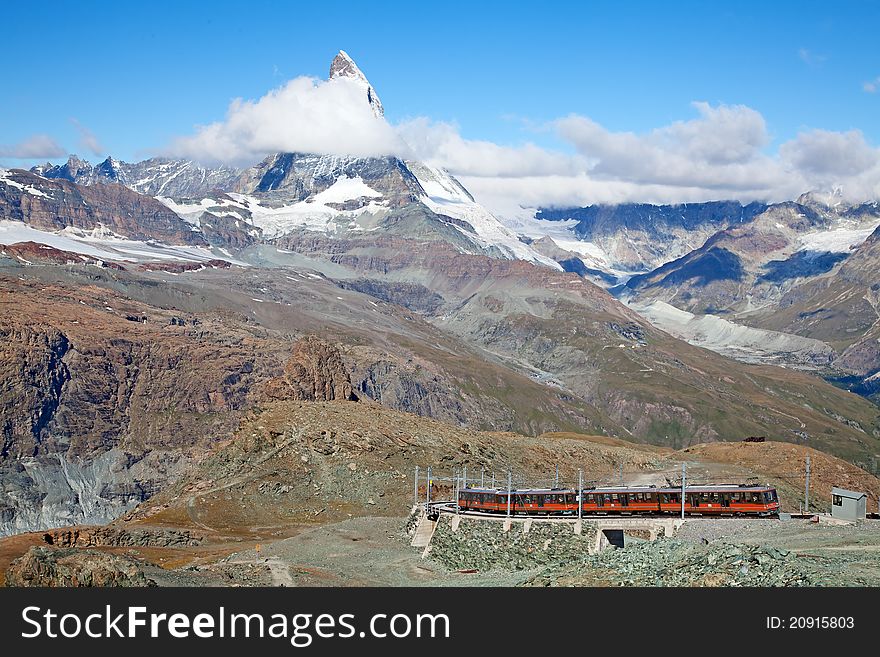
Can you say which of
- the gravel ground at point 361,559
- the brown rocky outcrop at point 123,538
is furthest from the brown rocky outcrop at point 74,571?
the brown rocky outcrop at point 123,538

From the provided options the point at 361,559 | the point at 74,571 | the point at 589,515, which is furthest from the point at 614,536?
the point at 74,571

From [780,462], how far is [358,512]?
63.2 m

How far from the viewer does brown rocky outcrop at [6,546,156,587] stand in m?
64.9

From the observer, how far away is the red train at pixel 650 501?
87.4m

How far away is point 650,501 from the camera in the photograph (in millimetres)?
89812

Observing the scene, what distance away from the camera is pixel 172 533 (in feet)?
380

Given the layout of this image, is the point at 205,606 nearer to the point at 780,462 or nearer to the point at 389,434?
the point at 389,434

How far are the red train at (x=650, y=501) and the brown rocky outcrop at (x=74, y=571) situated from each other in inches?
1457

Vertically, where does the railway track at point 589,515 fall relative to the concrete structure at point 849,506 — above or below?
below

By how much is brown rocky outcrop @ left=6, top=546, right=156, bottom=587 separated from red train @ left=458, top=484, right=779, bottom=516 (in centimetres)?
3701

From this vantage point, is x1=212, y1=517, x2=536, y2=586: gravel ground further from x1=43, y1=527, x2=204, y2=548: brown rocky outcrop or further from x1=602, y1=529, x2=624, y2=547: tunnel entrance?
x1=43, y1=527, x2=204, y2=548: brown rocky outcrop

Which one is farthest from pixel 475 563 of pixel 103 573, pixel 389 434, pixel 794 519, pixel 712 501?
pixel 389 434

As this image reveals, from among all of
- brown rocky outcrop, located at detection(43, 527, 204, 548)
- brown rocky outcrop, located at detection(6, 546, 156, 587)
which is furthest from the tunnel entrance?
brown rocky outcrop, located at detection(43, 527, 204, 548)

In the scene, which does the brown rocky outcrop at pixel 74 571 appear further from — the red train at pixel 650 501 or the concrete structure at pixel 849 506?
the concrete structure at pixel 849 506
